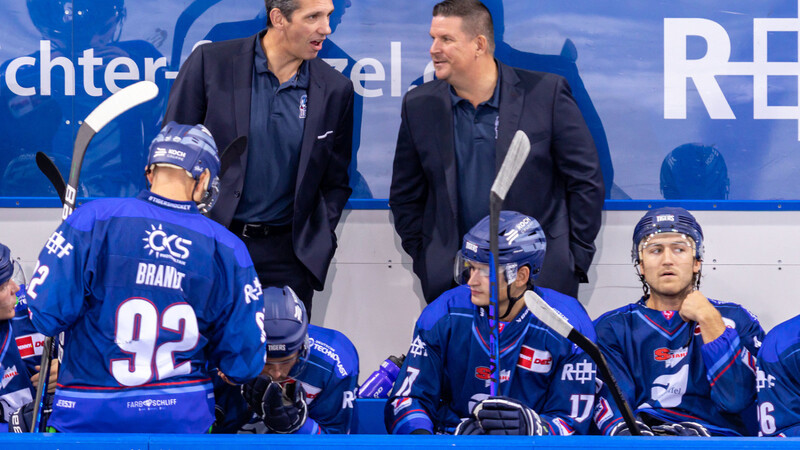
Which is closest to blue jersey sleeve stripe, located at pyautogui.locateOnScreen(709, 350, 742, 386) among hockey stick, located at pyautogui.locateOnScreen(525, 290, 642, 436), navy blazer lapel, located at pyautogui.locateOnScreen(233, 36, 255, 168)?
hockey stick, located at pyautogui.locateOnScreen(525, 290, 642, 436)

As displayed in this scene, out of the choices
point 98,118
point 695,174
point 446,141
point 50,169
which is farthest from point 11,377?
point 695,174

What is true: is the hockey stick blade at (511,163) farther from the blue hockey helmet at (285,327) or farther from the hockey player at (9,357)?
the hockey player at (9,357)

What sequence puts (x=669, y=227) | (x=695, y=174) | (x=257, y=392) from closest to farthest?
(x=257, y=392) → (x=669, y=227) → (x=695, y=174)

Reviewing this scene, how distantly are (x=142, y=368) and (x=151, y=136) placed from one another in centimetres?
212

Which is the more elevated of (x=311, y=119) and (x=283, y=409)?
(x=311, y=119)

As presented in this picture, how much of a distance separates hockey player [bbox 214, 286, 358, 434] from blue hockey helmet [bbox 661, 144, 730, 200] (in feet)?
A: 5.89

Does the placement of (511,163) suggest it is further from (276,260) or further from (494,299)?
(276,260)

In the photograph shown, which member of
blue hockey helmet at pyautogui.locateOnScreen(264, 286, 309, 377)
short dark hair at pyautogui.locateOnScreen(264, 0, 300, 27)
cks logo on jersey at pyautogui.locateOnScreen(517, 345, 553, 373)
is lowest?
cks logo on jersey at pyautogui.locateOnScreen(517, 345, 553, 373)

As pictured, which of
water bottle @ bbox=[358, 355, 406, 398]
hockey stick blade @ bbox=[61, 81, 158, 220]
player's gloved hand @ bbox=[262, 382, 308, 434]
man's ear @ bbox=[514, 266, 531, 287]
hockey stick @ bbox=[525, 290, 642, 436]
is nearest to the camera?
hockey stick @ bbox=[525, 290, 642, 436]

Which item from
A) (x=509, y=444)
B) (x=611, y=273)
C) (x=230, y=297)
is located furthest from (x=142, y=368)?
(x=611, y=273)

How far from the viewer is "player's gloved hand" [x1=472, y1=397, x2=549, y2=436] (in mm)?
3086

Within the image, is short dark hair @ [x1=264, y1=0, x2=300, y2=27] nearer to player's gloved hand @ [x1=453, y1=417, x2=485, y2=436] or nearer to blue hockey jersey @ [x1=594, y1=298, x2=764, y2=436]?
blue hockey jersey @ [x1=594, y1=298, x2=764, y2=436]

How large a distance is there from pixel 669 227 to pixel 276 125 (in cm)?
161

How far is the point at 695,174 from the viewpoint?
15.2ft
